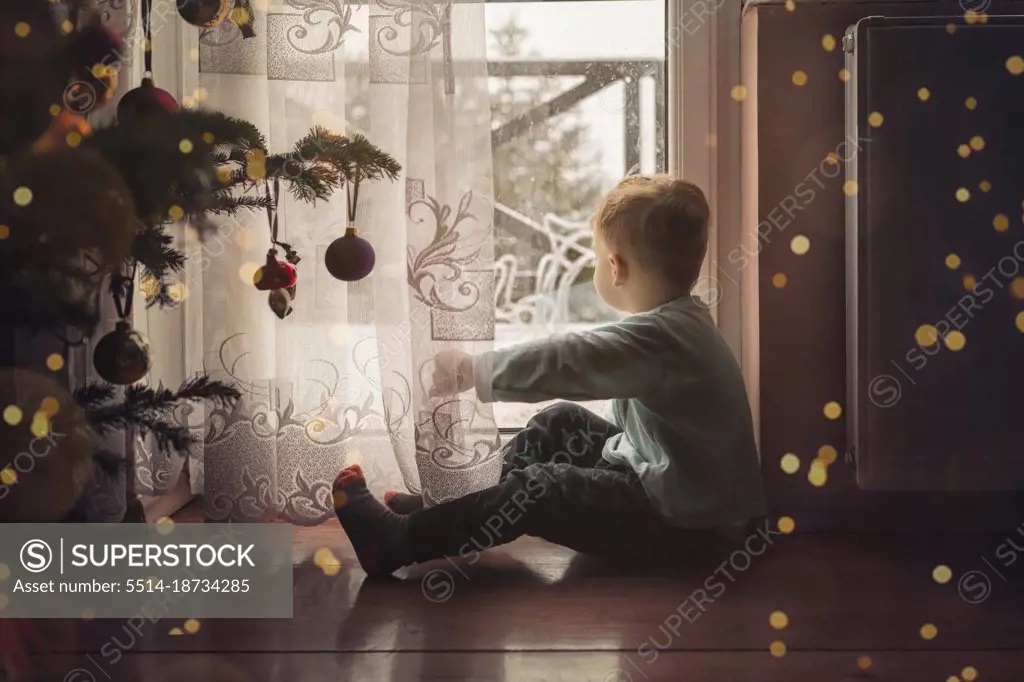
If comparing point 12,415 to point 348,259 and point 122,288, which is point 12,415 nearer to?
point 122,288

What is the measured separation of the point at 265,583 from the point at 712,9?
111 cm

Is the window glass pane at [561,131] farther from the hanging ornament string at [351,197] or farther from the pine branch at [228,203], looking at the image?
the pine branch at [228,203]

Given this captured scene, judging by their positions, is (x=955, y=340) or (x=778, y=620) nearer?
(x=778, y=620)

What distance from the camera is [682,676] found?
33.3 inches

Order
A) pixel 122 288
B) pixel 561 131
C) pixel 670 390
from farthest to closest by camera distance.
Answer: pixel 561 131 < pixel 670 390 < pixel 122 288

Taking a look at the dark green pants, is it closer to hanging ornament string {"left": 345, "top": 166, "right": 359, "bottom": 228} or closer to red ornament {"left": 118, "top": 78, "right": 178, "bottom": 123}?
hanging ornament string {"left": 345, "top": 166, "right": 359, "bottom": 228}

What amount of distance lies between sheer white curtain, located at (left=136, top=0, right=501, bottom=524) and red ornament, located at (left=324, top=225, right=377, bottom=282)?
0.12 meters

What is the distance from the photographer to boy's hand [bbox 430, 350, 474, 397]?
3.86ft

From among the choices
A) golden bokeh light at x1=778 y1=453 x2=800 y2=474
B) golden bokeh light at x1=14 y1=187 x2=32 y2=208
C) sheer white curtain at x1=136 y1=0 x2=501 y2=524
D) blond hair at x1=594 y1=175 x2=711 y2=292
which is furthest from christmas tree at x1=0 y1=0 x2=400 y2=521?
golden bokeh light at x1=778 y1=453 x2=800 y2=474

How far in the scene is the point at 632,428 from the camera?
50.6 inches

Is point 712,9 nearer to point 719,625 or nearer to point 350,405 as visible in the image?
point 350,405

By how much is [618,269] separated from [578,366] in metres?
0.19

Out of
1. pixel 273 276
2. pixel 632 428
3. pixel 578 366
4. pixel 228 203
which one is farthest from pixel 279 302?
pixel 632 428

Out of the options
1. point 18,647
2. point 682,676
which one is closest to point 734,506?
point 682,676
